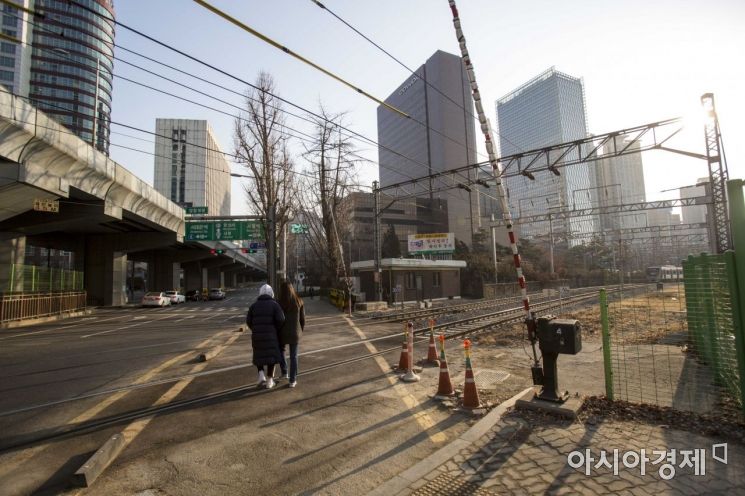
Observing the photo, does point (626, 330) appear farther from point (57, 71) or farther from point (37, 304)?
point (57, 71)

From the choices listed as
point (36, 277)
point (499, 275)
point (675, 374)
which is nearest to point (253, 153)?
point (36, 277)

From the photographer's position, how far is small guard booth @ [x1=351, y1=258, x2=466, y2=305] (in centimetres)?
3209

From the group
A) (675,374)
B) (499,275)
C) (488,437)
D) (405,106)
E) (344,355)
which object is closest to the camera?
(488,437)

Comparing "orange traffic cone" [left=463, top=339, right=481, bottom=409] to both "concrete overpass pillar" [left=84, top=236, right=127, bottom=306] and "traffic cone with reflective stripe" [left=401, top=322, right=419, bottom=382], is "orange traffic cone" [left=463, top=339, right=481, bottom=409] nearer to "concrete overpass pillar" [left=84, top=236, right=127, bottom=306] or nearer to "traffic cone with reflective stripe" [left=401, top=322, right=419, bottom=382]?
"traffic cone with reflective stripe" [left=401, top=322, right=419, bottom=382]

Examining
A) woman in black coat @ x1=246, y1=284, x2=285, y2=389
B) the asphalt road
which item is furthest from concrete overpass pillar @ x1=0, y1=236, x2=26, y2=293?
woman in black coat @ x1=246, y1=284, x2=285, y2=389

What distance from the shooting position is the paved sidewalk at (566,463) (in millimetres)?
3260

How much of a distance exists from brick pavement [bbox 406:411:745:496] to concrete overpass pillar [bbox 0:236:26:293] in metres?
25.8

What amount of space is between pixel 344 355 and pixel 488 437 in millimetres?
5738

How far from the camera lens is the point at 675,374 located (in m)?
6.98

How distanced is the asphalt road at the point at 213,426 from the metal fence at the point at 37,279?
51.3ft

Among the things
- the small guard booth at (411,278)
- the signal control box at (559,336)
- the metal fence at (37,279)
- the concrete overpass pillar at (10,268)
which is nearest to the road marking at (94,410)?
the signal control box at (559,336)

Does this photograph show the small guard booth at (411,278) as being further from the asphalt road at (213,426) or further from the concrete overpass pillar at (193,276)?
the concrete overpass pillar at (193,276)

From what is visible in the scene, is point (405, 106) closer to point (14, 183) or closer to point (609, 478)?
point (14, 183)

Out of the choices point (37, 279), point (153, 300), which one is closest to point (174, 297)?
point (153, 300)
